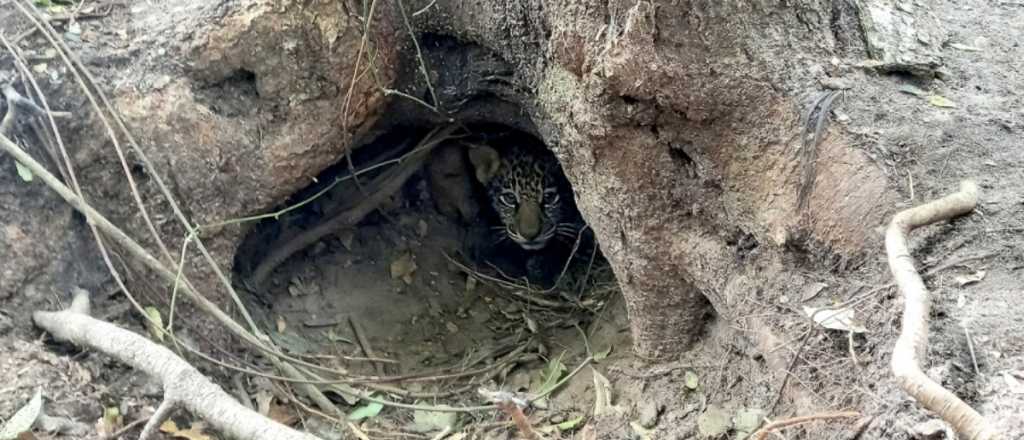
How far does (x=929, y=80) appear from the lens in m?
3.10

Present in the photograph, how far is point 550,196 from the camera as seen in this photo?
18.2ft

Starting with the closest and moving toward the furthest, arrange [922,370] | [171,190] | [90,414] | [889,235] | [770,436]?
[922,370], [889,235], [770,436], [90,414], [171,190]

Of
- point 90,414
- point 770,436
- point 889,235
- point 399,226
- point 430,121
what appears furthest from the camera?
point 399,226

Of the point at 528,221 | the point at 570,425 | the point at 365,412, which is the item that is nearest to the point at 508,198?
the point at 528,221

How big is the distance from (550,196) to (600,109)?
99.5 inches

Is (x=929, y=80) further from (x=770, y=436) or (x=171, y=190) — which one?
(x=171, y=190)

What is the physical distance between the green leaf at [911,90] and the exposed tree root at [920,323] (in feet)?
1.68

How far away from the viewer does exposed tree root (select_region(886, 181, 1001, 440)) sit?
72.7 inches

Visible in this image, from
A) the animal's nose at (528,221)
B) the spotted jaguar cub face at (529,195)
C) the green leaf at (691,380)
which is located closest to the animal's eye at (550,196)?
the spotted jaguar cub face at (529,195)

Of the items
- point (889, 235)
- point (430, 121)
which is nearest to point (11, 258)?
point (430, 121)

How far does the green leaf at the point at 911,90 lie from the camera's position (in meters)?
2.98

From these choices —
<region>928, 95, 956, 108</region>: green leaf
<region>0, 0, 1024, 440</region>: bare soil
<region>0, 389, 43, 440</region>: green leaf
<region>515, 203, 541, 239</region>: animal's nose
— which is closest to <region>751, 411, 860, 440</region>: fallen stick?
<region>0, 0, 1024, 440</region>: bare soil

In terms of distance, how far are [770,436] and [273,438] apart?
1.50 meters

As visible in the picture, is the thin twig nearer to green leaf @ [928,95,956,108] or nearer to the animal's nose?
the animal's nose
